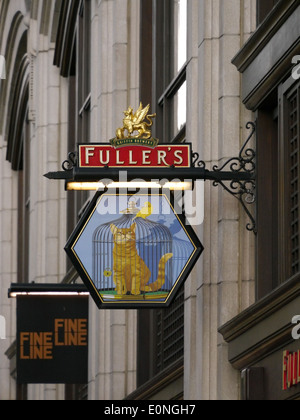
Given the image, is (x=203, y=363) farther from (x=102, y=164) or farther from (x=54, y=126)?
(x=54, y=126)

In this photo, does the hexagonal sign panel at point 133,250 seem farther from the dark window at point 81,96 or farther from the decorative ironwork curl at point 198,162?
the dark window at point 81,96

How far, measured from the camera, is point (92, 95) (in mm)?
26734

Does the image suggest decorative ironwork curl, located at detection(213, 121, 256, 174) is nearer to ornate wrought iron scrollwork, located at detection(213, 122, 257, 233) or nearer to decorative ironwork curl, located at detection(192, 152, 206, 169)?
ornate wrought iron scrollwork, located at detection(213, 122, 257, 233)

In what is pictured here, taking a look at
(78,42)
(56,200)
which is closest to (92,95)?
(78,42)

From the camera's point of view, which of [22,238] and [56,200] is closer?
[56,200]

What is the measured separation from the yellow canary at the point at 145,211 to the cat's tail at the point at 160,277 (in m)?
0.54

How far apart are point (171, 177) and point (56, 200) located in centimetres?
1822

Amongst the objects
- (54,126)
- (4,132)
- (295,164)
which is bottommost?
(295,164)

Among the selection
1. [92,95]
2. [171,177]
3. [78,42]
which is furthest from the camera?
[78,42]

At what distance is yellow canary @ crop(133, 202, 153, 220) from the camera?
1639cm

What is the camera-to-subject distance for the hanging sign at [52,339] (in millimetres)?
25391
